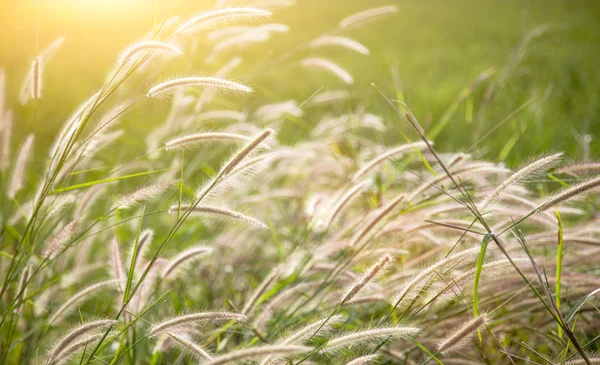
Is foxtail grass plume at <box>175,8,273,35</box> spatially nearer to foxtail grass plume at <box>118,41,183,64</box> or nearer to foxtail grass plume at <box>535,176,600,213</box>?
foxtail grass plume at <box>118,41,183,64</box>

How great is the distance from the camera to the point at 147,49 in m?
1.06

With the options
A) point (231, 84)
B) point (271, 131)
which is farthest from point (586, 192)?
point (231, 84)

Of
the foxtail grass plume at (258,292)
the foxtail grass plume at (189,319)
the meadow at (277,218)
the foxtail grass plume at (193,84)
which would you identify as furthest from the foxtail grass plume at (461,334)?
the foxtail grass plume at (193,84)

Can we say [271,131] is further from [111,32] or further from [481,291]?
[111,32]

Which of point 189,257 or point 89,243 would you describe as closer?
point 189,257

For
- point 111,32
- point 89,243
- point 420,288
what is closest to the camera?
point 420,288

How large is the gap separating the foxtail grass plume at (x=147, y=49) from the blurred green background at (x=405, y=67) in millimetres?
1065

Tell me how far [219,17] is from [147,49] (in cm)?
18

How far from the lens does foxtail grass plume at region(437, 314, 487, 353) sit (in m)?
0.84

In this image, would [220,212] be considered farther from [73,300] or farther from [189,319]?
[73,300]

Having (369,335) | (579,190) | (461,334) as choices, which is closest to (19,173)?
(369,335)

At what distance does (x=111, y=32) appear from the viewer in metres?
6.78

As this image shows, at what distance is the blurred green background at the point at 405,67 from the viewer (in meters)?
3.46

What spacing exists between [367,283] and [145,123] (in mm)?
4189
